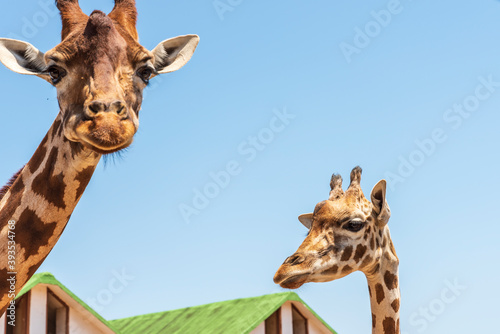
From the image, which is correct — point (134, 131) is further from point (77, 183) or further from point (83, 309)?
point (83, 309)

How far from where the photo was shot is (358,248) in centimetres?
969

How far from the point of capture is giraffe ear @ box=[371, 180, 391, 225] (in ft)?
32.8

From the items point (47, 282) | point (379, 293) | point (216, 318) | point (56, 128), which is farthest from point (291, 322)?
point (56, 128)

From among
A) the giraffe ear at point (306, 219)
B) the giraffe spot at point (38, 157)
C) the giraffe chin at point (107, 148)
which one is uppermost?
the giraffe ear at point (306, 219)

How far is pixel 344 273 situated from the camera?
9.68 m

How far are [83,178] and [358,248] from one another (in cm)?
503

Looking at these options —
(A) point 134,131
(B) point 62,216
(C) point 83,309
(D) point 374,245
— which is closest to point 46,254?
(B) point 62,216

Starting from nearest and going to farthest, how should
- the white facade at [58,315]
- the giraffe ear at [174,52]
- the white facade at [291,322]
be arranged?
the giraffe ear at [174,52] < the white facade at [58,315] < the white facade at [291,322]

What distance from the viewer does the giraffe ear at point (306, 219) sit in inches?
426

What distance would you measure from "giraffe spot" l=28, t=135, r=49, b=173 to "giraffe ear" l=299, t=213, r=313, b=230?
5.51 metres

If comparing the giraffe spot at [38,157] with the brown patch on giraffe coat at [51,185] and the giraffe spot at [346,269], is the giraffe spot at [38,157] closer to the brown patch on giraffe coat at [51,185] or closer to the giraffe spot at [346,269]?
the brown patch on giraffe coat at [51,185]

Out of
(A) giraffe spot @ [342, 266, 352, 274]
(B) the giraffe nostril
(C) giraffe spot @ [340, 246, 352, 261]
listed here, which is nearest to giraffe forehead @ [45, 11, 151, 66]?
(B) the giraffe nostril

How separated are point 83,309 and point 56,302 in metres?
0.63

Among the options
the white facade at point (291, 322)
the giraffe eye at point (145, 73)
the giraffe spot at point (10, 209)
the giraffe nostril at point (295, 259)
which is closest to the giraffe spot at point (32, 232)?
the giraffe spot at point (10, 209)
